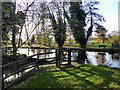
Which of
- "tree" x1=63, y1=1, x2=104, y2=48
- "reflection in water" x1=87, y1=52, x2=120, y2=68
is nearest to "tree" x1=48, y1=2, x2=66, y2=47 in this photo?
"tree" x1=63, y1=1, x2=104, y2=48

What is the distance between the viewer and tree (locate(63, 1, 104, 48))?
24.1 metres

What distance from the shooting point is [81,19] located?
998 inches

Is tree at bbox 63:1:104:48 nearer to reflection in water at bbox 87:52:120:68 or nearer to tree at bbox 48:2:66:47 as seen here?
tree at bbox 48:2:66:47

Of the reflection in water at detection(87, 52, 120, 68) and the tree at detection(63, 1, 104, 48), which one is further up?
the tree at detection(63, 1, 104, 48)

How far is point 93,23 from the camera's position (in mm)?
26672

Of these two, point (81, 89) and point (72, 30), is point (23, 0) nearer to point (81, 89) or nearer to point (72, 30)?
point (81, 89)

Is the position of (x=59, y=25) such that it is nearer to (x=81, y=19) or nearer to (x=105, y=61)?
(x=81, y=19)

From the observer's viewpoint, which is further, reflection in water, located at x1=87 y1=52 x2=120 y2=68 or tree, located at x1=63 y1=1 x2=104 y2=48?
tree, located at x1=63 y1=1 x2=104 y2=48

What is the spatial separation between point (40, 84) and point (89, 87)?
2239mm

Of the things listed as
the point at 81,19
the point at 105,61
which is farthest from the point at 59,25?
the point at 105,61

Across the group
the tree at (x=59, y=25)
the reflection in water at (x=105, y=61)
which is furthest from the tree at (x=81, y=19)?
the reflection in water at (x=105, y=61)

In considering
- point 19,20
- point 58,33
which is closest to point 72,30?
point 58,33

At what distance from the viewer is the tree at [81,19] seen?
24136 millimetres

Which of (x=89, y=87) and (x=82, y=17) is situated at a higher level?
(x=82, y=17)
